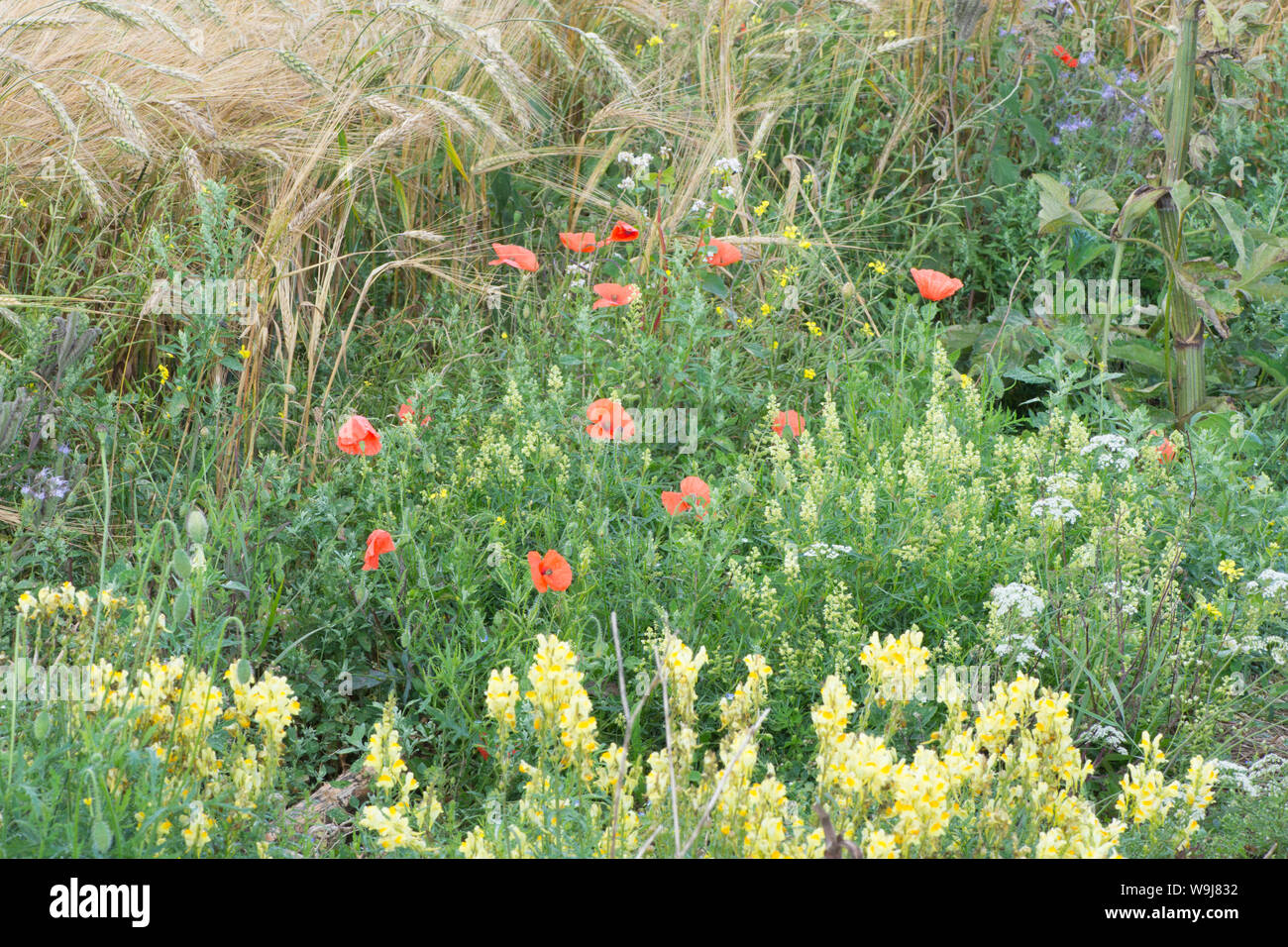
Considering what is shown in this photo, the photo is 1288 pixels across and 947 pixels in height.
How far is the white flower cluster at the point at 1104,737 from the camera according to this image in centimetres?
206

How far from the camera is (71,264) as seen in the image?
3234 millimetres

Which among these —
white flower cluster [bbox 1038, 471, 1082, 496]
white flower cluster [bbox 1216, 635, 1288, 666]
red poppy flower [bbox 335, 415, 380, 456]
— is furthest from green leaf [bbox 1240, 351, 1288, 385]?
red poppy flower [bbox 335, 415, 380, 456]

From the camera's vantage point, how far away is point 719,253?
3.16 metres

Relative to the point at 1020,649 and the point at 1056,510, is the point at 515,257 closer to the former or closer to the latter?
the point at 1056,510

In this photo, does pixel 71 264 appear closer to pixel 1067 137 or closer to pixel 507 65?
pixel 507 65

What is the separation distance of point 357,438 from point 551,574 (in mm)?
505

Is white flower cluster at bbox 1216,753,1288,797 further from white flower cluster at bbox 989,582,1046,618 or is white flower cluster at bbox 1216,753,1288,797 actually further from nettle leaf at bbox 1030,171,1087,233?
nettle leaf at bbox 1030,171,1087,233

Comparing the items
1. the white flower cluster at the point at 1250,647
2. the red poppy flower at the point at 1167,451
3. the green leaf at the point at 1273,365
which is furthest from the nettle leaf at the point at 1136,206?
the white flower cluster at the point at 1250,647

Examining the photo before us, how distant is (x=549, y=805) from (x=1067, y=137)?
315 cm

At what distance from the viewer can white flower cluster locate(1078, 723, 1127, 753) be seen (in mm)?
2064

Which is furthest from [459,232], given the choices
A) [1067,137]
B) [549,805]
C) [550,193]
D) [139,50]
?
[549,805]

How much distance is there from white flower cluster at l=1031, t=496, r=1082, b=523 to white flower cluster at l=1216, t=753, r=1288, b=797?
0.53 metres

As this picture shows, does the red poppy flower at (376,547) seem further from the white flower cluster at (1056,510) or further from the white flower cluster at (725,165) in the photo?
the white flower cluster at (725,165)

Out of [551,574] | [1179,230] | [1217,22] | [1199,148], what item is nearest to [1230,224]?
[1179,230]
